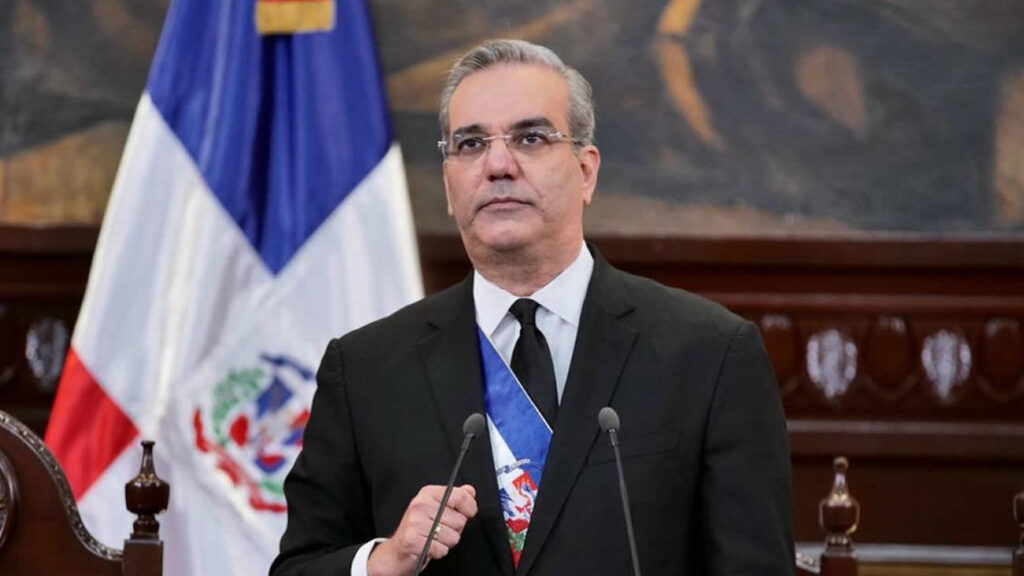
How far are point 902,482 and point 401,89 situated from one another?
1.88m

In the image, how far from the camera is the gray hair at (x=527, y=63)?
2.43 meters

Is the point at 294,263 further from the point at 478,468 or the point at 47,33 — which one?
the point at 478,468

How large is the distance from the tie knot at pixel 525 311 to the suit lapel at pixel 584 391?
8 cm

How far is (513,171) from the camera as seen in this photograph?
236cm

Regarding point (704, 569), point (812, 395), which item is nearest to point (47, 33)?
point (812, 395)

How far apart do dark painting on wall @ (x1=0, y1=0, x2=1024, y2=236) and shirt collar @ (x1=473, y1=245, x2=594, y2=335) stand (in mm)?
2100

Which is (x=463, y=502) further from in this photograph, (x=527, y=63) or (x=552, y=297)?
(x=527, y=63)

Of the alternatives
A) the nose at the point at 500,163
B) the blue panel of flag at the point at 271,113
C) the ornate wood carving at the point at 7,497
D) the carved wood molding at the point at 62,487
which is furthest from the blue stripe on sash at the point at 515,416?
the blue panel of flag at the point at 271,113

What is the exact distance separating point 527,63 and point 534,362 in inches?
18.6

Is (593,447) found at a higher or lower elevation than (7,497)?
lower

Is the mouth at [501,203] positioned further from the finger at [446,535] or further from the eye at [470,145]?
the finger at [446,535]

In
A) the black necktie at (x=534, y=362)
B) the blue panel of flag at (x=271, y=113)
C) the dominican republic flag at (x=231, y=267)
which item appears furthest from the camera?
the blue panel of flag at (x=271, y=113)

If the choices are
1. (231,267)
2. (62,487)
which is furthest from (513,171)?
(231,267)

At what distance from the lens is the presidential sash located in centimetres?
227
